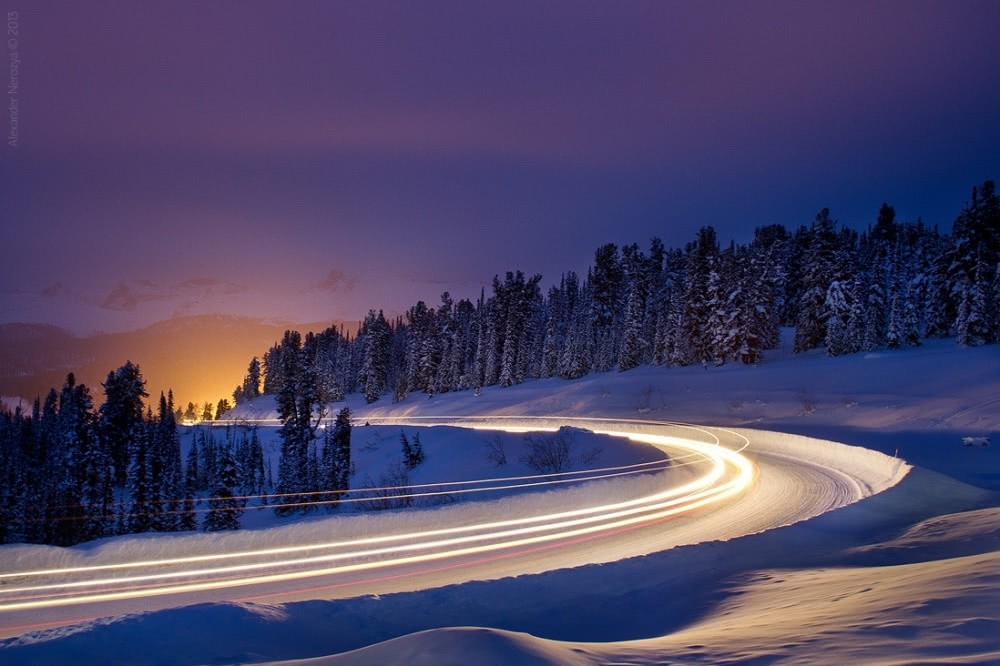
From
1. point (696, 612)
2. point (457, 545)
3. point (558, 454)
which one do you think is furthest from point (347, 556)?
Answer: point (558, 454)

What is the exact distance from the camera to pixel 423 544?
42.3ft

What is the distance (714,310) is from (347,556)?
57069 millimetres

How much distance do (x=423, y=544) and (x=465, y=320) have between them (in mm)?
110003

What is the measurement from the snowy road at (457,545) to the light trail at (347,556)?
3 cm

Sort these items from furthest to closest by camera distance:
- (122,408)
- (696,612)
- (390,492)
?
(122,408) < (390,492) < (696,612)

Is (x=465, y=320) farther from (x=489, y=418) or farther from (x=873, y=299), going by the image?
(x=873, y=299)

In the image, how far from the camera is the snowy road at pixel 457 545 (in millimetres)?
9891

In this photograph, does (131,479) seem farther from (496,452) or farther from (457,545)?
(457,545)

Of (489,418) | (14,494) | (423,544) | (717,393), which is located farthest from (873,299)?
(14,494)

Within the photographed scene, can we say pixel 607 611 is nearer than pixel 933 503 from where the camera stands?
Yes

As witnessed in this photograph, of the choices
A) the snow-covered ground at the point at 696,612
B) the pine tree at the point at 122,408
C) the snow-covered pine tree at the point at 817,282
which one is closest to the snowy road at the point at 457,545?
the snow-covered ground at the point at 696,612

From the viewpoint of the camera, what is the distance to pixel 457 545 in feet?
42.1

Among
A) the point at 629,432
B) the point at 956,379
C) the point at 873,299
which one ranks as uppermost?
the point at 873,299

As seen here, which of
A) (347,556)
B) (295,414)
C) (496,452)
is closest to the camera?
(347,556)
